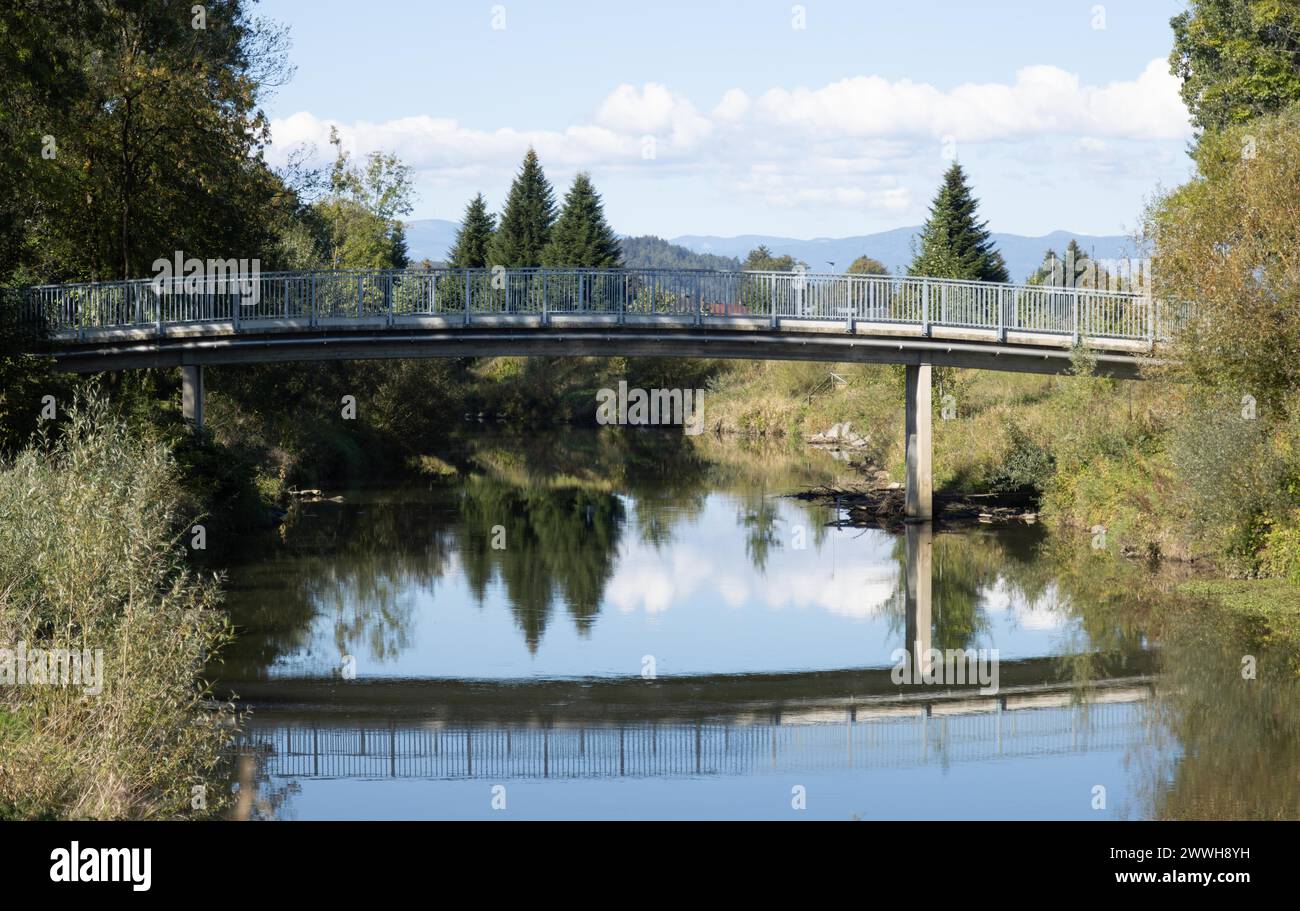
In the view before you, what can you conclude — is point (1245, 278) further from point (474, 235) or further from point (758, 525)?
point (474, 235)

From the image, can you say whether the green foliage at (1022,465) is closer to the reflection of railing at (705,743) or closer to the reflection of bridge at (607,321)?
the reflection of bridge at (607,321)

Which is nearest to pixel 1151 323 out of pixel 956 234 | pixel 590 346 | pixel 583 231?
pixel 590 346

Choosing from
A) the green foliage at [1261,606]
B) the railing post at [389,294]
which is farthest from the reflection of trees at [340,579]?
the green foliage at [1261,606]

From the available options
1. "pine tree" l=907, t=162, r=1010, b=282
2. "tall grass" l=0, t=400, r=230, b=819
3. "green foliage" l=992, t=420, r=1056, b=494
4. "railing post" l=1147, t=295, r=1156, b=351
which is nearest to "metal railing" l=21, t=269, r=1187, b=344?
"railing post" l=1147, t=295, r=1156, b=351

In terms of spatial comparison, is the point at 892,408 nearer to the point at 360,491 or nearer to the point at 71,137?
the point at 360,491

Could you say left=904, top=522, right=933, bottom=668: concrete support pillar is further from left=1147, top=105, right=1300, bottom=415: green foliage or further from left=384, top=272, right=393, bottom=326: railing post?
left=384, top=272, right=393, bottom=326: railing post

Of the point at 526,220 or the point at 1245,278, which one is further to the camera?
the point at 526,220

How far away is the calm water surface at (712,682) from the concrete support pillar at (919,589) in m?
0.10

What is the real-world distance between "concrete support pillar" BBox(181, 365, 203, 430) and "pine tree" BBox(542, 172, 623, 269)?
1812 inches

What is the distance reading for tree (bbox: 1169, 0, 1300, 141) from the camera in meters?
44.4

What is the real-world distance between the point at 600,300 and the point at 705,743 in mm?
19600

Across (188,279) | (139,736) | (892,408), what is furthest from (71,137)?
(892,408)

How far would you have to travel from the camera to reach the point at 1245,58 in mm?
45531
